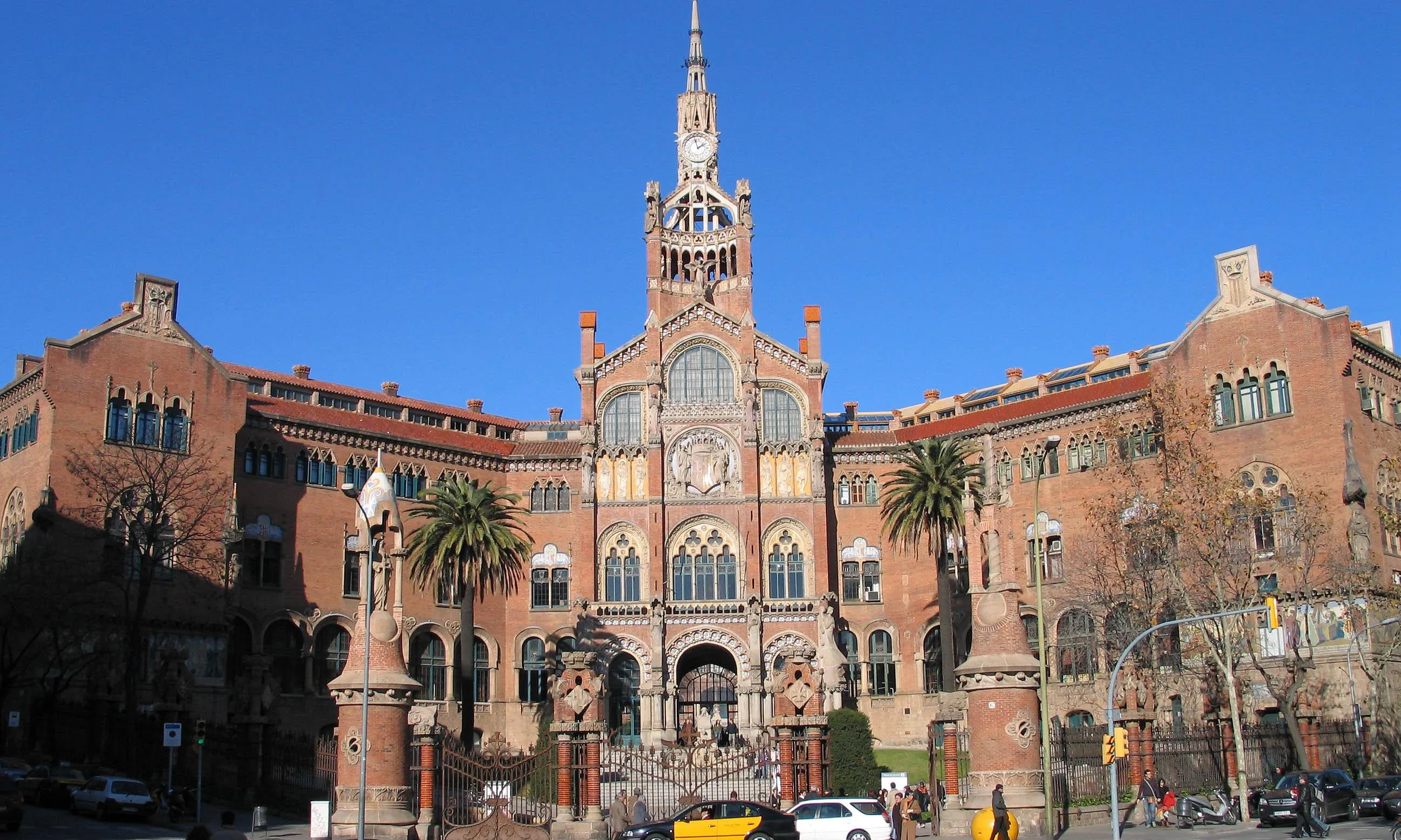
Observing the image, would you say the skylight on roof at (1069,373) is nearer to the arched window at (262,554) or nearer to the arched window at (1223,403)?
the arched window at (1223,403)

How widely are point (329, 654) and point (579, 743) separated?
29905 millimetres

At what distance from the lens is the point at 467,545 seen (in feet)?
195

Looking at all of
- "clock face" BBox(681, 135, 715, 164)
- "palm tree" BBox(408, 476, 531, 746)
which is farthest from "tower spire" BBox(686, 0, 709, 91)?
"palm tree" BBox(408, 476, 531, 746)

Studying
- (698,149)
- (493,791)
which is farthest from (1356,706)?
(698,149)

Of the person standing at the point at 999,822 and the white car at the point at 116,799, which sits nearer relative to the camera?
the person standing at the point at 999,822

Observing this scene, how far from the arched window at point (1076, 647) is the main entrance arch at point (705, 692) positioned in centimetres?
1542

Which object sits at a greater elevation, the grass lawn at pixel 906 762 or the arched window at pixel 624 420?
the arched window at pixel 624 420

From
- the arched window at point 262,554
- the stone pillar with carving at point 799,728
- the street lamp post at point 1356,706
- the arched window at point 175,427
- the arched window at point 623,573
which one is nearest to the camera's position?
the stone pillar with carving at point 799,728

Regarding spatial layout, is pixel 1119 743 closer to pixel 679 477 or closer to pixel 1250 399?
pixel 1250 399

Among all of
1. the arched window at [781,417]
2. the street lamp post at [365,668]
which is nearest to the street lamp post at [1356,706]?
the arched window at [781,417]

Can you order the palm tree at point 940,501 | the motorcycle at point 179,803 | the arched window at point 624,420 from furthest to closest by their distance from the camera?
the arched window at point 624,420, the palm tree at point 940,501, the motorcycle at point 179,803

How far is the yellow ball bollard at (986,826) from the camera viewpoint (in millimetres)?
31078

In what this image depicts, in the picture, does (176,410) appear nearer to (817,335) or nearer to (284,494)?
(284,494)

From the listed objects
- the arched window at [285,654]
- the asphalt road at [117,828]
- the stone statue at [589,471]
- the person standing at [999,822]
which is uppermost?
the stone statue at [589,471]
